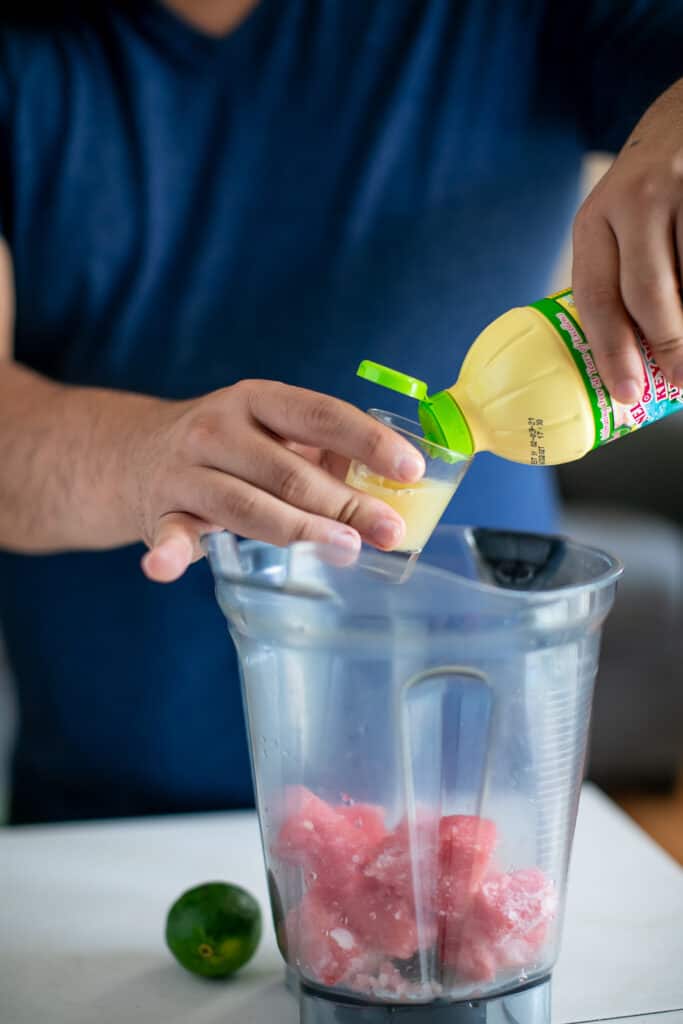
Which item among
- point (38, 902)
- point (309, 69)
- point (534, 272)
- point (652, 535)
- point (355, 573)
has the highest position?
point (309, 69)

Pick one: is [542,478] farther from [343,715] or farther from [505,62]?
[343,715]

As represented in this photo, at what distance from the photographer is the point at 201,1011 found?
0.69 meters

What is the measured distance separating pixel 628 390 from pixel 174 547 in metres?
0.29

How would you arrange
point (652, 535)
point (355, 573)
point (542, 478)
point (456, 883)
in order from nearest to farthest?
point (456, 883) < point (355, 573) < point (542, 478) < point (652, 535)

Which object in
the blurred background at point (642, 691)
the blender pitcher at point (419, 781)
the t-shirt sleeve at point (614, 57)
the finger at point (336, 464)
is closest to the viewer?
the blender pitcher at point (419, 781)

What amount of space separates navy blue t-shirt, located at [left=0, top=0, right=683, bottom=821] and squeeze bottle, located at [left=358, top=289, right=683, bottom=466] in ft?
1.31

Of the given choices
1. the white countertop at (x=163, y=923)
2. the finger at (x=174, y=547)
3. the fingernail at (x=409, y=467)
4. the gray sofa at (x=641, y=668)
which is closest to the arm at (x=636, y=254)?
the fingernail at (x=409, y=467)

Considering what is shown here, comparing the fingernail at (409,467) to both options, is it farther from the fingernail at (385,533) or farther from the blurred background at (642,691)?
the blurred background at (642,691)

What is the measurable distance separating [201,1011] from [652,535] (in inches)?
88.0

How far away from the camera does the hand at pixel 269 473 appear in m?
0.65

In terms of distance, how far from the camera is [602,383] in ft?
2.18

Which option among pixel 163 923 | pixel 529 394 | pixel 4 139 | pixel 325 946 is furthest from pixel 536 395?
pixel 4 139

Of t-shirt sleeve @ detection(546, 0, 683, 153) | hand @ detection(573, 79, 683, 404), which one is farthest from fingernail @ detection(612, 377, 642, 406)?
t-shirt sleeve @ detection(546, 0, 683, 153)

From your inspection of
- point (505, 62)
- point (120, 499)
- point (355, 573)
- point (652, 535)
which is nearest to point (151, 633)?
point (120, 499)
